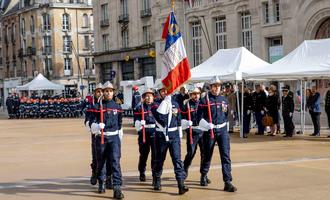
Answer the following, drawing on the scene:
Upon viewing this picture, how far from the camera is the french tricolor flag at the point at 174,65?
1220cm

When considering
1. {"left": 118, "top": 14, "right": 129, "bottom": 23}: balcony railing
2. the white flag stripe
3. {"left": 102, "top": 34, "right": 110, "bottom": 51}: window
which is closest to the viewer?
the white flag stripe

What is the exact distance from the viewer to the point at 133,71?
2164 inches

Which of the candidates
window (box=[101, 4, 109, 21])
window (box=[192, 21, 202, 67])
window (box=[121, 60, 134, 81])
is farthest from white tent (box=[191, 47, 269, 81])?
window (box=[101, 4, 109, 21])

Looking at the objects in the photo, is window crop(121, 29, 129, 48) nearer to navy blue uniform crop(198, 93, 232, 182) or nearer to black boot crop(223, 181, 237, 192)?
navy blue uniform crop(198, 93, 232, 182)

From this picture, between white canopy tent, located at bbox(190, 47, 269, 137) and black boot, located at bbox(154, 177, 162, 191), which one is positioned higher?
white canopy tent, located at bbox(190, 47, 269, 137)

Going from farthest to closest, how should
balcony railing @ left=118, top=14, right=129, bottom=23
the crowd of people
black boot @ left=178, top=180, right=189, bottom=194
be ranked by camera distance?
balcony railing @ left=118, top=14, right=129, bottom=23 < the crowd of people < black boot @ left=178, top=180, right=189, bottom=194

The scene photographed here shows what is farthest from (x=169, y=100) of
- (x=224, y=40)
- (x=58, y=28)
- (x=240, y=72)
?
(x=58, y=28)

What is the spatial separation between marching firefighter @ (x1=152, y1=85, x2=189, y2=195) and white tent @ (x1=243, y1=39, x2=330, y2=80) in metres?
9.30

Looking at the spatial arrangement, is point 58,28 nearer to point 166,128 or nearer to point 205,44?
point 205,44

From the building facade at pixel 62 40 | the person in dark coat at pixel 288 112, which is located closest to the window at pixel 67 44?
the building facade at pixel 62 40

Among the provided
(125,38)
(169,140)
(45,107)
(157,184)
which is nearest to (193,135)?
(169,140)

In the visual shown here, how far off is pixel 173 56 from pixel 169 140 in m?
2.40

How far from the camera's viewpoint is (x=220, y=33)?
41906 millimetres

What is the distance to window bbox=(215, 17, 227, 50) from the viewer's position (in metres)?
41.6
